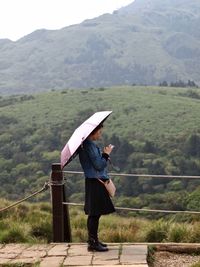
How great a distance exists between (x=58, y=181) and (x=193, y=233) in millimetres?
2065

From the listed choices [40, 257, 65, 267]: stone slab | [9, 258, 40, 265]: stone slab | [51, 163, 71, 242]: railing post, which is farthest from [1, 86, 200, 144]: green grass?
[40, 257, 65, 267]: stone slab

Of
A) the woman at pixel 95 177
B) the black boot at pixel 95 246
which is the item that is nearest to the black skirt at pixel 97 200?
the woman at pixel 95 177

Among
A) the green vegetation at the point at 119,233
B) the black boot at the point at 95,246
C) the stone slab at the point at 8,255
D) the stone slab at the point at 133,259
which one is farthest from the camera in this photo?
the green vegetation at the point at 119,233

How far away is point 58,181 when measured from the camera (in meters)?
7.26

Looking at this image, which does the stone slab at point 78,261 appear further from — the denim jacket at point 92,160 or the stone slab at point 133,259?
the denim jacket at point 92,160

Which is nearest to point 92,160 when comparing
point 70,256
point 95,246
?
point 95,246

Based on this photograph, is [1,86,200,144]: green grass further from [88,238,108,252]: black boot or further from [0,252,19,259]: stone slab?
[88,238,108,252]: black boot

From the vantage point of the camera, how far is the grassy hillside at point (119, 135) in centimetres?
6450

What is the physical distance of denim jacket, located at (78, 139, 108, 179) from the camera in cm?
618

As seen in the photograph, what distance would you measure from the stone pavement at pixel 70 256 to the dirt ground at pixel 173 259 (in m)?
0.18

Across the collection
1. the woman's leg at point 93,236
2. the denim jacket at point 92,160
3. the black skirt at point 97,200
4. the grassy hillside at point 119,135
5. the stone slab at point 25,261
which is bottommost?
the grassy hillside at point 119,135

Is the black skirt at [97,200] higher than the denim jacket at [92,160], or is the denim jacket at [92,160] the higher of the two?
the denim jacket at [92,160]

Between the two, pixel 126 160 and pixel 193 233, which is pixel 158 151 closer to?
pixel 126 160

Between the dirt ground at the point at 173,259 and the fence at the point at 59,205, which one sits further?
the fence at the point at 59,205
